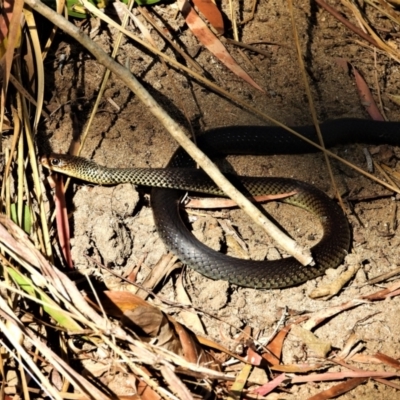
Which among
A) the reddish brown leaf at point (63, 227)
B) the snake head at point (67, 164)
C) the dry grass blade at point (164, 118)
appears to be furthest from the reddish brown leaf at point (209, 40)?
the dry grass blade at point (164, 118)

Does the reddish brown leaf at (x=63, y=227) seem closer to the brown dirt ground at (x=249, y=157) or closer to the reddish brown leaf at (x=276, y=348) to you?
the brown dirt ground at (x=249, y=157)

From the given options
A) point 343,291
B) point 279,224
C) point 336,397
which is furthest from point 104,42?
point 336,397

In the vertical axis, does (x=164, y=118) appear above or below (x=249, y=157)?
above

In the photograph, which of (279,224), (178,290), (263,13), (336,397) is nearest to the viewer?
(336,397)

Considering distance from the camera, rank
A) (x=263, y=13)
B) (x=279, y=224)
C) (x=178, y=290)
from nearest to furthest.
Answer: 1. (x=178, y=290)
2. (x=279, y=224)
3. (x=263, y=13)

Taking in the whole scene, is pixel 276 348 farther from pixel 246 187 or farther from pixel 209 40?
pixel 209 40

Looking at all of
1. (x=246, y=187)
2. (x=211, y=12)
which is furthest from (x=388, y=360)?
(x=211, y=12)

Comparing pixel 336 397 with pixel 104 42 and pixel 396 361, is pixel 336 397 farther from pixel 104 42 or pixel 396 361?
pixel 104 42
